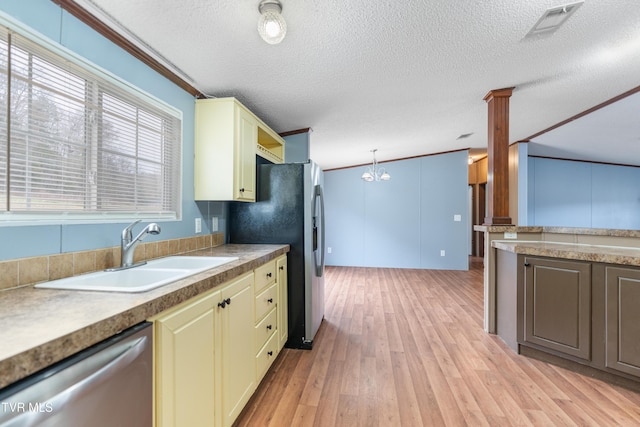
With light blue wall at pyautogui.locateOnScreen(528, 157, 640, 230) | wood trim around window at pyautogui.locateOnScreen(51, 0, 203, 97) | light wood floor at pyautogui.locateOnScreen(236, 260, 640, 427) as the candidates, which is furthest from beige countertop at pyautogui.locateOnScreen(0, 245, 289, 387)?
light blue wall at pyautogui.locateOnScreen(528, 157, 640, 230)

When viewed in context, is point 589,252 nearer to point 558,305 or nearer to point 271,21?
point 558,305

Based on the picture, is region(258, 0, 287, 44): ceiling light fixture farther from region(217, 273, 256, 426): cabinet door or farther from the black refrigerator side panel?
region(217, 273, 256, 426): cabinet door

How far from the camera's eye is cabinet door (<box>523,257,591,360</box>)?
78.4 inches

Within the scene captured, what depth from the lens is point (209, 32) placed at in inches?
62.9

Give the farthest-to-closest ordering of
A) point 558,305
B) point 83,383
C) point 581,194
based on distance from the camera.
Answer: point 581,194
point 558,305
point 83,383

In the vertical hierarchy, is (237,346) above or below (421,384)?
above

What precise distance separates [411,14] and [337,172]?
4.70 meters

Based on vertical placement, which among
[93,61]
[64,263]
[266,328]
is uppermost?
[93,61]

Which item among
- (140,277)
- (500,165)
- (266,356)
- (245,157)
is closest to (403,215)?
(500,165)

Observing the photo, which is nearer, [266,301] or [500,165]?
[266,301]

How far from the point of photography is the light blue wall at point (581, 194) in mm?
6020

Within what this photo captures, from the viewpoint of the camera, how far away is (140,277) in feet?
4.79

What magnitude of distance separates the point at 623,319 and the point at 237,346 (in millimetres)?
2504

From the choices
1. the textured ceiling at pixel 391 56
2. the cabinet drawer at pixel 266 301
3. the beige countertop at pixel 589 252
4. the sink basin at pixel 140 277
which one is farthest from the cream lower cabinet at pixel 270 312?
the beige countertop at pixel 589 252
